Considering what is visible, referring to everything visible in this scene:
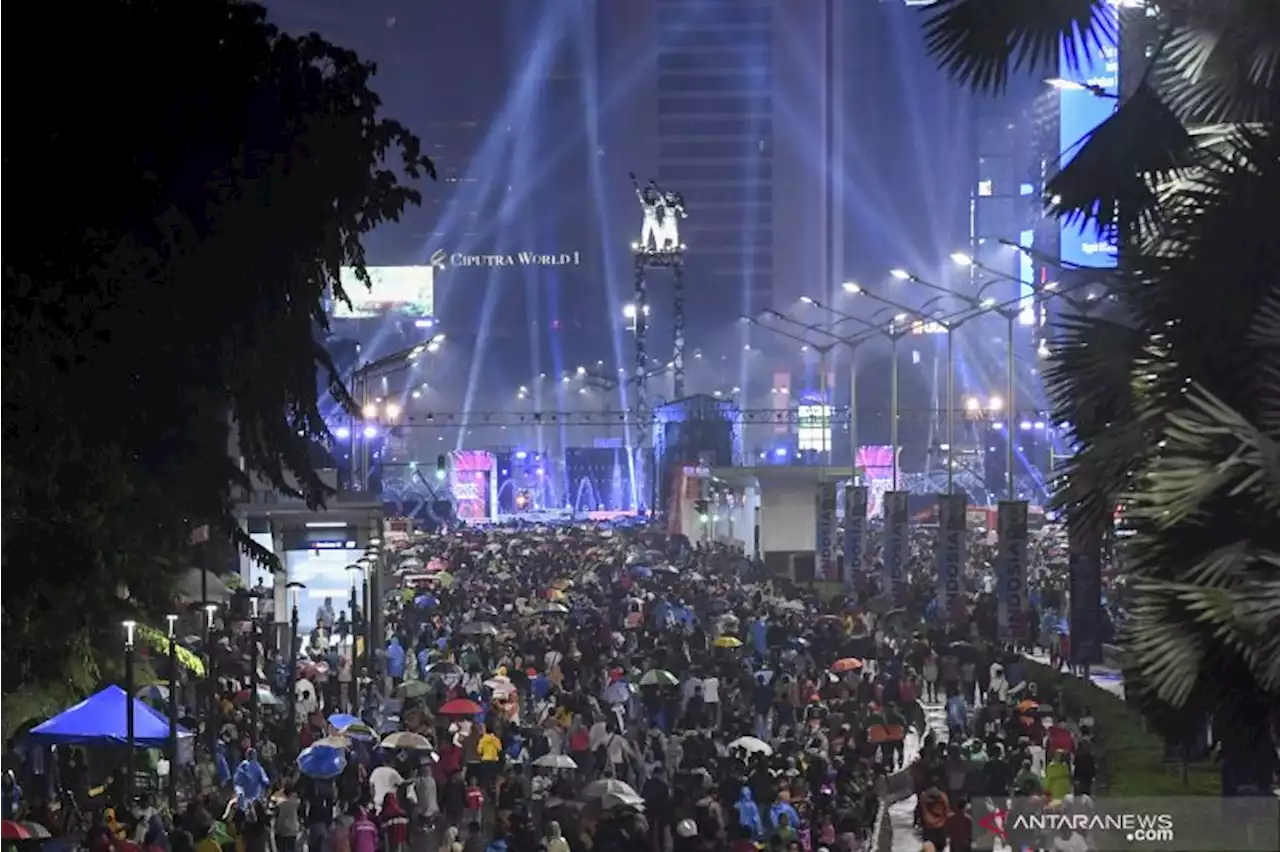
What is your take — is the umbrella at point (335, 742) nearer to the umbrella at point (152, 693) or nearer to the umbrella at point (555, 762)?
the umbrella at point (555, 762)

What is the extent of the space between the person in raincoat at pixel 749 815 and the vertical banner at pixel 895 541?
27.2 m

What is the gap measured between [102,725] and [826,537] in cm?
3750

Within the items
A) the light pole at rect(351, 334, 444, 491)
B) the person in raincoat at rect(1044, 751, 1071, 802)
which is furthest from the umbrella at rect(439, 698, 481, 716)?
the light pole at rect(351, 334, 444, 491)

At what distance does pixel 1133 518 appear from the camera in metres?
11.7

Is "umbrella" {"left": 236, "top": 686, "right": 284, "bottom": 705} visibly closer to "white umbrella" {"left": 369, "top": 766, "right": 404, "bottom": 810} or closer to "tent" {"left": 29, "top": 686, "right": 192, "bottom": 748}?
"white umbrella" {"left": 369, "top": 766, "right": 404, "bottom": 810}

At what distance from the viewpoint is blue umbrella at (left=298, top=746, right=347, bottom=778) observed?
22766 millimetres

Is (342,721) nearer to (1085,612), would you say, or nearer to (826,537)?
(1085,612)

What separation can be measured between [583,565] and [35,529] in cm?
4351

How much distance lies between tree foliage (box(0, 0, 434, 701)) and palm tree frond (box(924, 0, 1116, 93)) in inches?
235

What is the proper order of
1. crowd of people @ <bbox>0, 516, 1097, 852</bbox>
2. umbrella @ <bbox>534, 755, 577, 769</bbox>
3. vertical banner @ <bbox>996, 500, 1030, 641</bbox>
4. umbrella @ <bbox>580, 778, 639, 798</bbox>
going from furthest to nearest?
vertical banner @ <bbox>996, 500, 1030, 641</bbox> → umbrella @ <bbox>534, 755, 577, 769</bbox> → umbrella @ <bbox>580, 778, 639, 798</bbox> → crowd of people @ <bbox>0, 516, 1097, 852</bbox>

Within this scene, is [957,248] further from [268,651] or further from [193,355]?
[193,355]

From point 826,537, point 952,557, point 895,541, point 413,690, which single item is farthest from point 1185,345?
point 826,537

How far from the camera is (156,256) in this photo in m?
16.0

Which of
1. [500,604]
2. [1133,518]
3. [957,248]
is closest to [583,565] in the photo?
[500,604]
